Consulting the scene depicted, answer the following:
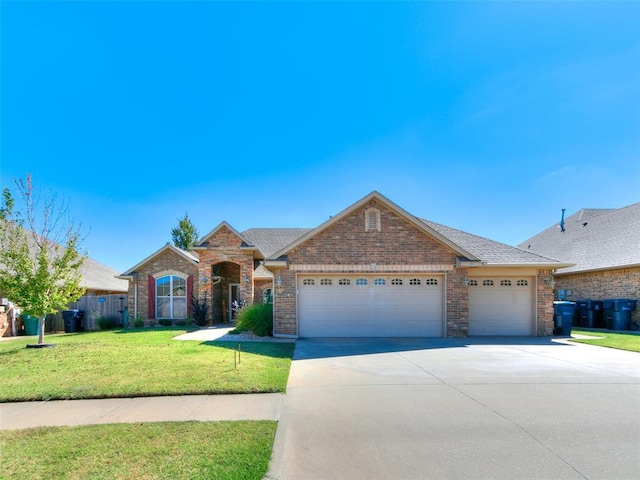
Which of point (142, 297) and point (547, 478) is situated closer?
point (547, 478)

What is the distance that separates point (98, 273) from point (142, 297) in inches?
372

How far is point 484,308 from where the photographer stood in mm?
13789

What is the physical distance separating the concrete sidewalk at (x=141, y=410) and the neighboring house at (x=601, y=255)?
59.5 ft

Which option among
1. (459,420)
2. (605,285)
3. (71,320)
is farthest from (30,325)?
(605,285)

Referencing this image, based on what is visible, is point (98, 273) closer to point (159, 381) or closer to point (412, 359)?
point (159, 381)

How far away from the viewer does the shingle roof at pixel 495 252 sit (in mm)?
13383

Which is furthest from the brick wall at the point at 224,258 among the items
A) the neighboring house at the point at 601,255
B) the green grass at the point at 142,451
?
the neighboring house at the point at 601,255

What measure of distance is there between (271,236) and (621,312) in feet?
66.9

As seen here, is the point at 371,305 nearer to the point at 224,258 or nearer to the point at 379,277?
the point at 379,277

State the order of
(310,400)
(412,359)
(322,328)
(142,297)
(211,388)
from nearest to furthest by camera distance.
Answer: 1. (310,400)
2. (211,388)
3. (412,359)
4. (322,328)
5. (142,297)

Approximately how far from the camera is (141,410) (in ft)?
17.3

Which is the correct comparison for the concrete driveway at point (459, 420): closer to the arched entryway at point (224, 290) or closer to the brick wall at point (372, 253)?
the brick wall at point (372, 253)

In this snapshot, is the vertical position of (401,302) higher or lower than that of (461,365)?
higher

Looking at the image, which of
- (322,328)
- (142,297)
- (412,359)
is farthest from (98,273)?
(412,359)
